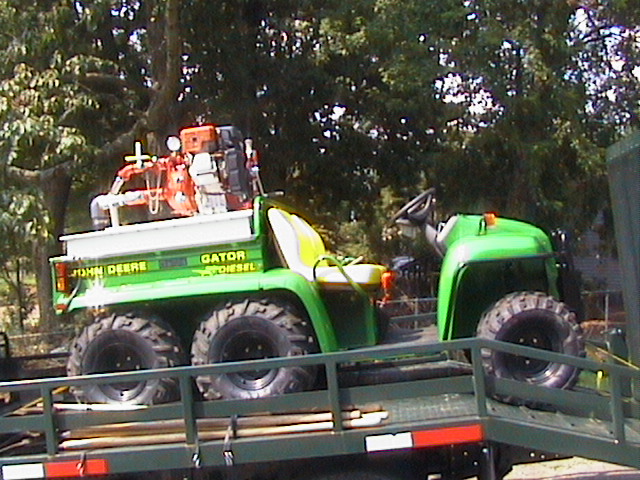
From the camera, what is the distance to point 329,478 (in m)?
4.78

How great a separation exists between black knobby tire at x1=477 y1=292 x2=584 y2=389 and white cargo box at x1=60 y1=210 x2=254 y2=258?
1581 millimetres

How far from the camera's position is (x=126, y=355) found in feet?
17.2

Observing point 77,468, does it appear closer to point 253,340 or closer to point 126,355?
point 126,355

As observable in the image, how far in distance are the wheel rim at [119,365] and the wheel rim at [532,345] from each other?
2183mm

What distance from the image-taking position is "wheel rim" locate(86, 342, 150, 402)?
5.14m

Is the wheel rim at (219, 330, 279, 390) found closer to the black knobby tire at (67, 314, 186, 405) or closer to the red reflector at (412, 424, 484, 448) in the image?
the black knobby tire at (67, 314, 186, 405)

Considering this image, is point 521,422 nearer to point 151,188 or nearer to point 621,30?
point 151,188

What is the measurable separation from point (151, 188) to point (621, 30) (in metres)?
10.4

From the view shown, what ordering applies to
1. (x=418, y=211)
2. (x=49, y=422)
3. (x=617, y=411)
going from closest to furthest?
(x=617, y=411) → (x=49, y=422) → (x=418, y=211)

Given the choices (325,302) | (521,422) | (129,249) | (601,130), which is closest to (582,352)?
(521,422)

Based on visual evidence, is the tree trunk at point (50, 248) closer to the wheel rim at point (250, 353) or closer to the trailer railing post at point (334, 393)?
the wheel rim at point (250, 353)

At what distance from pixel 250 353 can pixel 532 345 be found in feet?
5.64

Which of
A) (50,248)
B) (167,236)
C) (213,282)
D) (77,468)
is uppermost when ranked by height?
(50,248)

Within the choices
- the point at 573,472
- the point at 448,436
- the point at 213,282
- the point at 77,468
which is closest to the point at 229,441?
the point at 77,468
